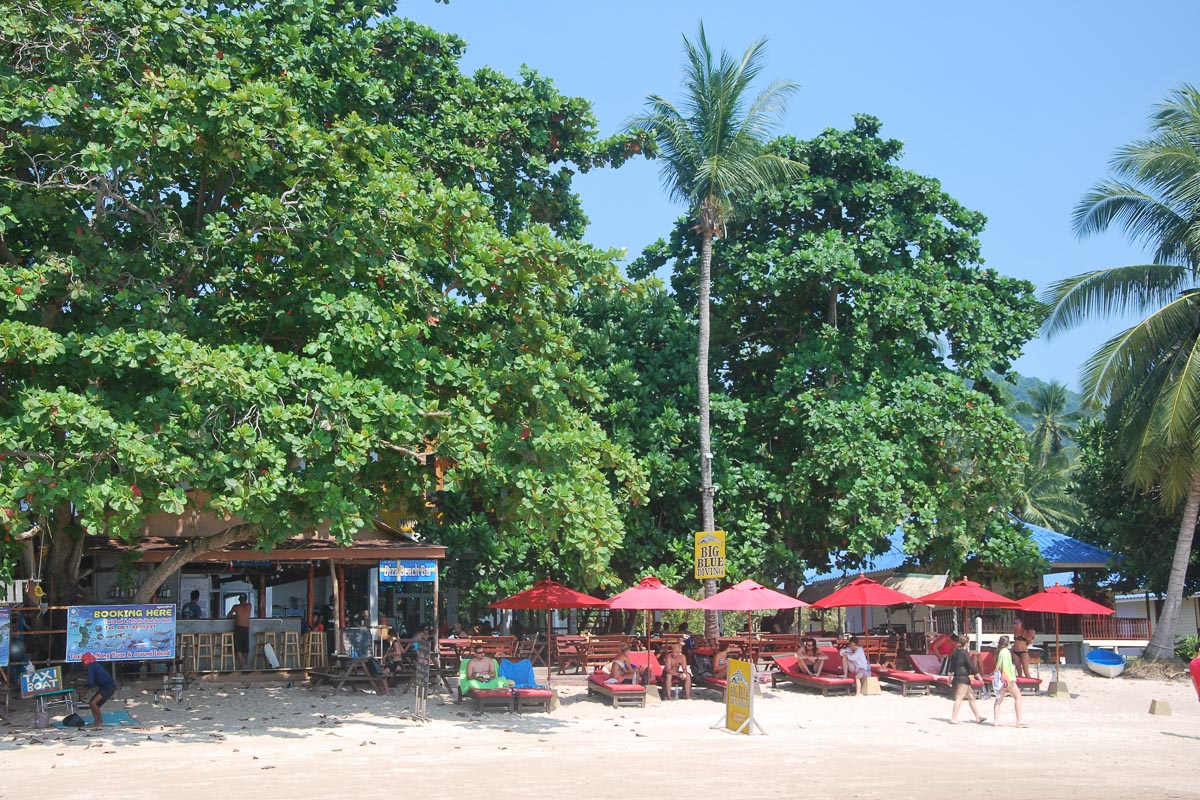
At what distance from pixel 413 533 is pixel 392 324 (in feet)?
34.1

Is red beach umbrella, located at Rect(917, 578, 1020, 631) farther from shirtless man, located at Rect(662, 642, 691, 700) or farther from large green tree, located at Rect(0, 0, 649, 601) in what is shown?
large green tree, located at Rect(0, 0, 649, 601)

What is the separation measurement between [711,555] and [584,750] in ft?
20.6

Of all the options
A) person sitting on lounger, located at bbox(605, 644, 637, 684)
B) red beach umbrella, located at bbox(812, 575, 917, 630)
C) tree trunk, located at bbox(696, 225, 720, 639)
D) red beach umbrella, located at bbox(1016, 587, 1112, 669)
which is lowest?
person sitting on lounger, located at bbox(605, 644, 637, 684)

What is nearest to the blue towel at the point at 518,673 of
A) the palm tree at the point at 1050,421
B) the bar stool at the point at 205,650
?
the bar stool at the point at 205,650

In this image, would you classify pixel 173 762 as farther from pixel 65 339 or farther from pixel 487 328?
pixel 487 328

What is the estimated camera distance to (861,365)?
87.0ft

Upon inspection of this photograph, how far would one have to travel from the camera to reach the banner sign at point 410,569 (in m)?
22.1

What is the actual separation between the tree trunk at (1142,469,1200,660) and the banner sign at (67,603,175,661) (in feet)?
70.2

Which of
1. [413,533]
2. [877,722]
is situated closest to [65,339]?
[413,533]

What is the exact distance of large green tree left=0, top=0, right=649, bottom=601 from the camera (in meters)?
14.3

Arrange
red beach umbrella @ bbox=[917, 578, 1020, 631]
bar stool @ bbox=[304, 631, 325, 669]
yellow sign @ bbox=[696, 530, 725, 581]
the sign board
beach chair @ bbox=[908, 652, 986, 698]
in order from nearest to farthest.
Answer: the sign board
yellow sign @ bbox=[696, 530, 725, 581]
beach chair @ bbox=[908, 652, 986, 698]
red beach umbrella @ bbox=[917, 578, 1020, 631]
bar stool @ bbox=[304, 631, 325, 669]

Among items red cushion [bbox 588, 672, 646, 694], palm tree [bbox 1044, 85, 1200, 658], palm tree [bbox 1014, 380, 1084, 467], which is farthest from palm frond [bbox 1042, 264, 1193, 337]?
palm tree [bbox 1014, 380, 1084, 467]

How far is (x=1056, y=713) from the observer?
19453 mm

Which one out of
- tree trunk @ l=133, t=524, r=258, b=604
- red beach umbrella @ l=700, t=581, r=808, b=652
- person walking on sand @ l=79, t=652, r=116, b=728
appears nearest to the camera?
person walking on sand @ l=79, t=652, r=116, b=728
